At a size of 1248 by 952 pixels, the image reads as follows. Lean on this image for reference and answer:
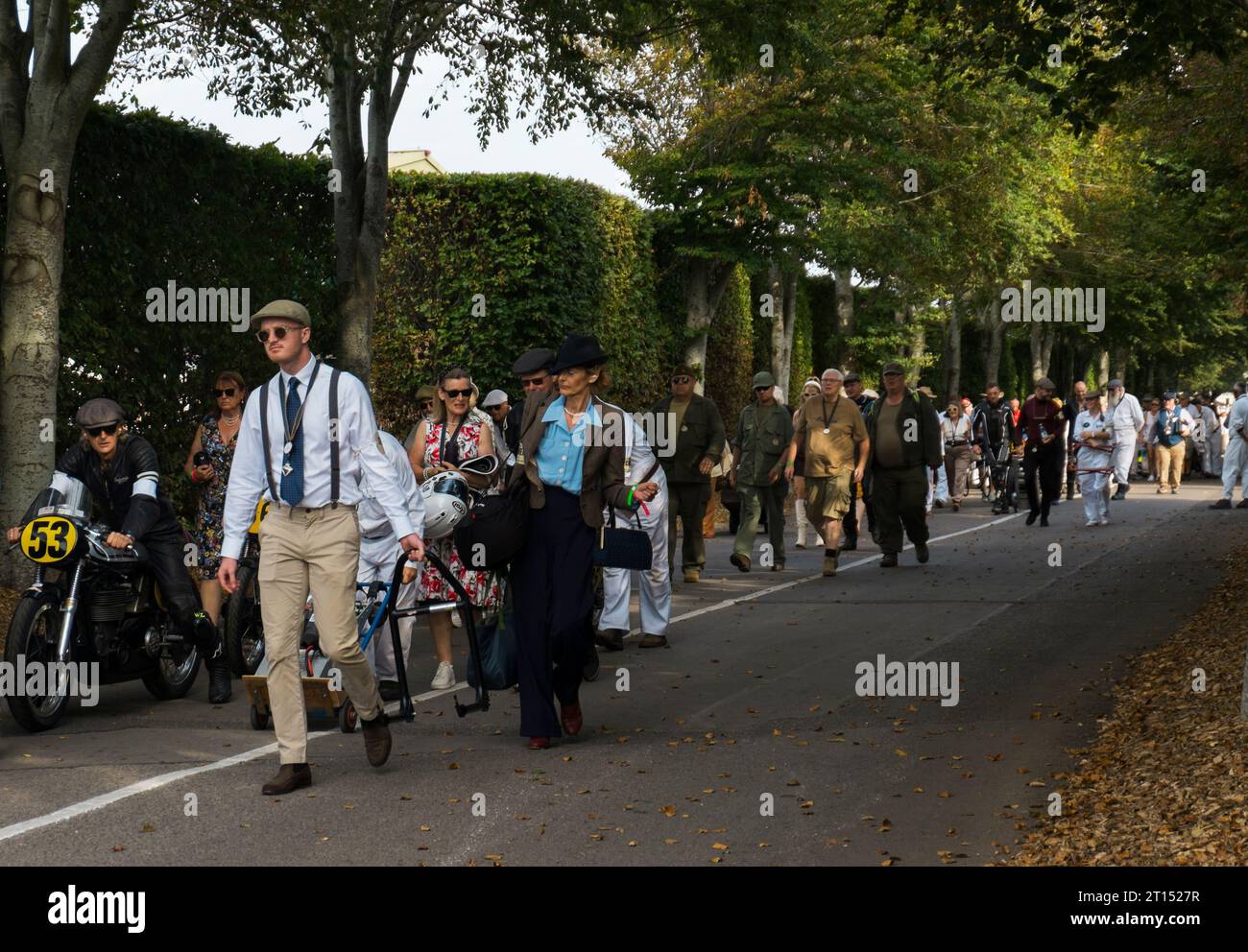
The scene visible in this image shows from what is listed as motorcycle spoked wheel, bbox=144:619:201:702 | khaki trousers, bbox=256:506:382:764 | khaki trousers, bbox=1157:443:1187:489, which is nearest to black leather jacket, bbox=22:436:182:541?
motorcycle spoked wheel, bbox=144:619:201:702

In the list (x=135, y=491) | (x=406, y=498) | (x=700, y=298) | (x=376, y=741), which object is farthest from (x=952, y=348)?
(x=376, y=741)

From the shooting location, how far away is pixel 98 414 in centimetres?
964

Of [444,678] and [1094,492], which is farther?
[1094,492]

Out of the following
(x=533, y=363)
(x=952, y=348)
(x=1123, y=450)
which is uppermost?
(x=952, y=348)

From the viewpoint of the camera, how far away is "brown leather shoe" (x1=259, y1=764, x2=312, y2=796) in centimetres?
721

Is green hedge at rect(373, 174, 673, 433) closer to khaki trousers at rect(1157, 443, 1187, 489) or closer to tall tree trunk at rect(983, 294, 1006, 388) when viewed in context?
khaki trousers at rect(1157, 443, 1187, 489)

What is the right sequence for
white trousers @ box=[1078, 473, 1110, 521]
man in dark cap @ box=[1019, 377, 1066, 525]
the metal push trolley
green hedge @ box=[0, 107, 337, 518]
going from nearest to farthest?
the metal push trolley → green hedge @ box=[0, 107, 337, 518] → man in dark cap @ box=[1019, 377, 1066, 525] → white trousers @ box=[1078, 473, 1110, 521]

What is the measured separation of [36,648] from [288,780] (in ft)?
7.72

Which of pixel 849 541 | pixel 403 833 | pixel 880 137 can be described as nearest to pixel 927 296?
pixel 880 137

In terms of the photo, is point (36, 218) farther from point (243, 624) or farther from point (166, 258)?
point (243, 624)

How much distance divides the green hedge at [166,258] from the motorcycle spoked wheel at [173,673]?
3.75 metres

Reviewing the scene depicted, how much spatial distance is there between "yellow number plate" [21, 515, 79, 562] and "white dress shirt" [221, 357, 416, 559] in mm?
1901

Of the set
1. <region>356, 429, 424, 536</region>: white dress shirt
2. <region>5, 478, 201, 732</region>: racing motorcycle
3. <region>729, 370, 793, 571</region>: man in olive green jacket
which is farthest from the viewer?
<region>729, 370, 793, 571</region>: man in olive green jacket

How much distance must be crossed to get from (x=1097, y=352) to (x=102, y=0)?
56841 millimetres
